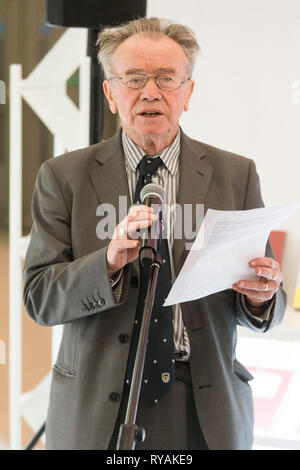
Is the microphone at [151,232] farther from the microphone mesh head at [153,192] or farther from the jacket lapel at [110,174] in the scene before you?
the jacket lapel at [110,174]

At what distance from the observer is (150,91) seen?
4.82 ft

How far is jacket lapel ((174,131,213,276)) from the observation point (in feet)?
4.78

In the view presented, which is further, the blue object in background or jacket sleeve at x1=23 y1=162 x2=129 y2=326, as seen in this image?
the blue object in background

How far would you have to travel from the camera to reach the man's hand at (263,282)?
4.36 feet

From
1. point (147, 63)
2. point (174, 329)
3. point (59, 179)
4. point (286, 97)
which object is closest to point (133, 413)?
point (174, 329)

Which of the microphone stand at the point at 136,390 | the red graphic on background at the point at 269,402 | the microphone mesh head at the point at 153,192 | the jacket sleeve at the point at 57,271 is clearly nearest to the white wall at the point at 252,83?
the red graphic on background at the point at 269,402

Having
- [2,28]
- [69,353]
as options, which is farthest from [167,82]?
[2,28]

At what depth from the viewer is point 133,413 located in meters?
0.97

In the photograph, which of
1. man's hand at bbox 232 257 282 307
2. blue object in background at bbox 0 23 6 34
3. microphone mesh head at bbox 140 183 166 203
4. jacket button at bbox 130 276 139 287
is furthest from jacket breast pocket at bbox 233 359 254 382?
blue object in background at bbox 0 23 6 34

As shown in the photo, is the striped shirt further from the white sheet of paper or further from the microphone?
the microphone

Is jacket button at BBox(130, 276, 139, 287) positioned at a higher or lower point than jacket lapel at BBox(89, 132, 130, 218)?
lower

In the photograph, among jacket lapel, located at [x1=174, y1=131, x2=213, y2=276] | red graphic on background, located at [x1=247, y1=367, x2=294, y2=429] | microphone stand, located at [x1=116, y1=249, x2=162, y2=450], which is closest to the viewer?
microphone stand, located at [x1=116, y1=249, x2=162, y2=450]

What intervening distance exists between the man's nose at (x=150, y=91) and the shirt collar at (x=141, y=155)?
127 millimetres

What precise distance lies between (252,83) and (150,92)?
41.1 inches
